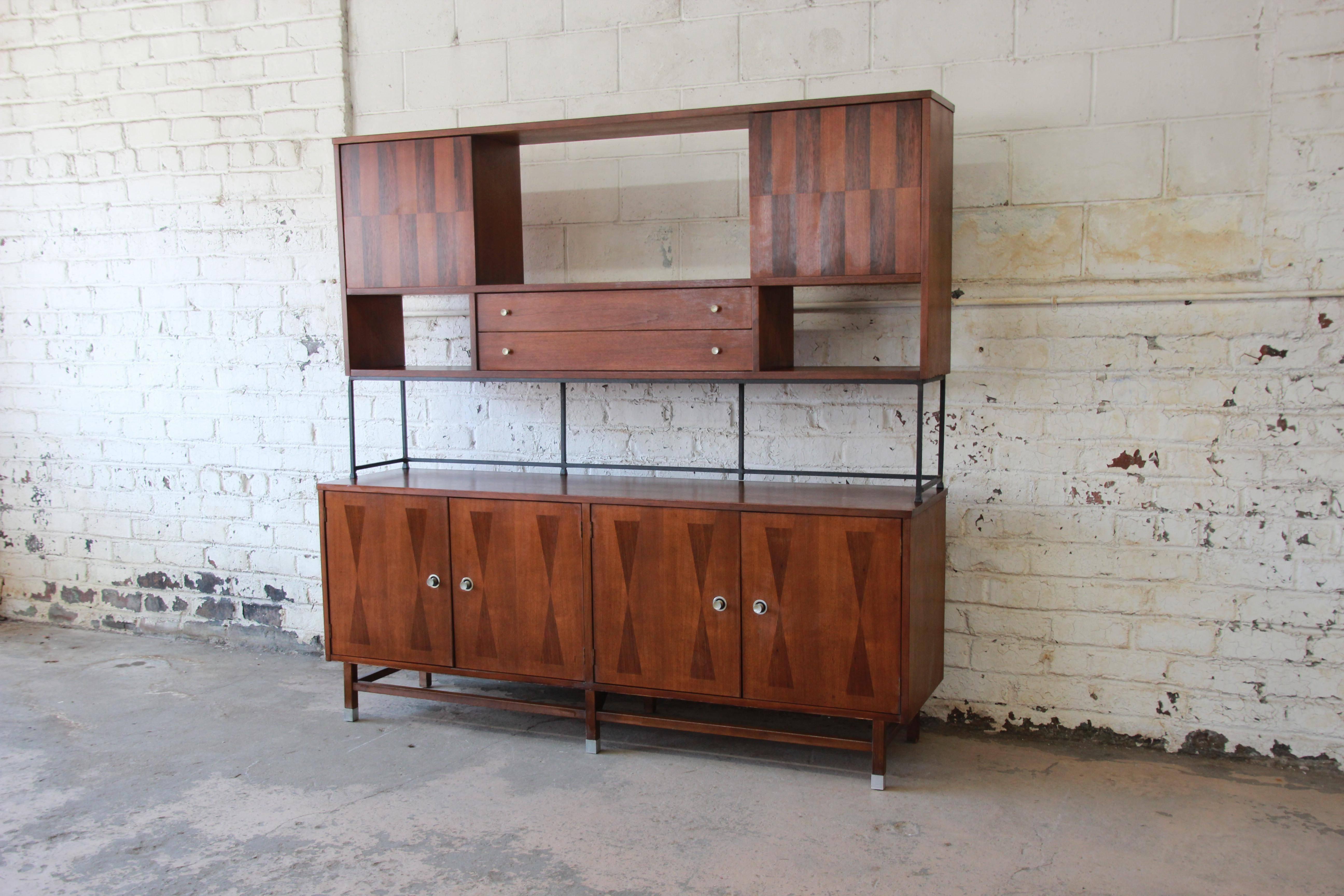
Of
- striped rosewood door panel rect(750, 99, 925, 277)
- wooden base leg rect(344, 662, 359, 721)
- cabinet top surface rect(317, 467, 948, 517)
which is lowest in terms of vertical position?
wooden base leg rect(344, 662, 359, 721)

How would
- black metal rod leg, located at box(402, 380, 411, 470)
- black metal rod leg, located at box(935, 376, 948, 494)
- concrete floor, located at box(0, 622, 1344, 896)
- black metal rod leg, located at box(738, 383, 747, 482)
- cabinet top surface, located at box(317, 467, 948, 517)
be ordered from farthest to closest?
black metal rod leg, located at box(402, 380, 411, 470) → black metal rod leg, located at box(738, 383, 747, 482) → black metal rod leg, located at box(935, 376, 948, 494) → cabinet top surface, located at box(317, 467, 948, 517) → concrete floor, located at box(0, 622, 1344, 896)

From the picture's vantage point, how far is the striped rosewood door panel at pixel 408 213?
3580mm

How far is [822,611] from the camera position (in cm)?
315

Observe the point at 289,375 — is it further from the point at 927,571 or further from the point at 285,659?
the point at 927,571

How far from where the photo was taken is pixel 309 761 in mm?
3436

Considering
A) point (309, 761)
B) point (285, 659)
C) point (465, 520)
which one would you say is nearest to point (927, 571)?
point (465, 520)

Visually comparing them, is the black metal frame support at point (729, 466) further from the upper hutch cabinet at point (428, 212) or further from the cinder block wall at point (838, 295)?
the upper hutch cabinet at point (428, 212)

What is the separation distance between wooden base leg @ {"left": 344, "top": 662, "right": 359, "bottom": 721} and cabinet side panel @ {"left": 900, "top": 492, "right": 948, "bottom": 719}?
1.93 meters

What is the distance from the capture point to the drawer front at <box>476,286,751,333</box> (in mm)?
3297

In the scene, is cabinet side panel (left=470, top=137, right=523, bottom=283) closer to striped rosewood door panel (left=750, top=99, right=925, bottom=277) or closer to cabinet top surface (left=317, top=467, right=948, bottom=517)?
cabinet top surface (left=317, top=467, right=948, bottom=517)

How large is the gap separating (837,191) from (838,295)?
22.2 inches

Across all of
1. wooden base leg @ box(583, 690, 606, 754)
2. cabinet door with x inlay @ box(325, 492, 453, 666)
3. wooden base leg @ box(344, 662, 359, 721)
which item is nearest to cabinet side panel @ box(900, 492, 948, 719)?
wooden base leg @ box(583, 690, 606, 754)

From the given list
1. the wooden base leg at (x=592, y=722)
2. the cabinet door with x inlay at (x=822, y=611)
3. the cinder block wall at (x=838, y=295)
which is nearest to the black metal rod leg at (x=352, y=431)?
the cinder block wall at (x=838, y=295)

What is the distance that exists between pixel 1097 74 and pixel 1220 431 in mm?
1158
